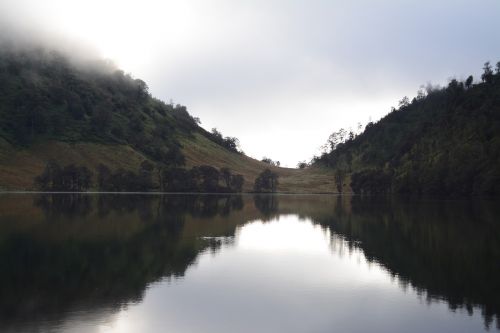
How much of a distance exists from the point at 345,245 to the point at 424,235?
14.6m

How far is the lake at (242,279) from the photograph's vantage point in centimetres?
3006

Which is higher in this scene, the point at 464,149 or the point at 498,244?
the point at 464,149

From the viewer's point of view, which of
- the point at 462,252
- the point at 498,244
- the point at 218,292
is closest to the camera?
the point at 218,292

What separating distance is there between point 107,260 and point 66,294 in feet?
44.0

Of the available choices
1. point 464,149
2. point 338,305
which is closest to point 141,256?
point 338,305

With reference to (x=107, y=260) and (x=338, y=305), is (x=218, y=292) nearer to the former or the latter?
(x=338, y=305)

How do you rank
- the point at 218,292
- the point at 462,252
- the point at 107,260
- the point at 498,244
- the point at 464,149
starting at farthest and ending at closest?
the point at 464,149 → the point at 498,244 → the point at 462,252 → the point at 107,260 → the point at 218,292

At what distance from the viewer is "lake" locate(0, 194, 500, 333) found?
30.1 m

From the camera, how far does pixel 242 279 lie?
4250 centimetres

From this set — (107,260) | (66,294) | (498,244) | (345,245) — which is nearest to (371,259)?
(345,245)

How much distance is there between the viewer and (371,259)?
52.8m

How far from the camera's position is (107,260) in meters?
48.1

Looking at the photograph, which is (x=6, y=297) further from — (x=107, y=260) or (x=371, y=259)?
(x=371, y=259)

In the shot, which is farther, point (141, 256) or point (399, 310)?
point (141, 256)
